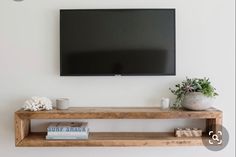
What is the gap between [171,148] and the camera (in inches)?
82.9

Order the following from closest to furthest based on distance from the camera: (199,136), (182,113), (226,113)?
(182,113) → (199,136) → (226,113)

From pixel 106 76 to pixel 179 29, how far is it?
676 millimetres

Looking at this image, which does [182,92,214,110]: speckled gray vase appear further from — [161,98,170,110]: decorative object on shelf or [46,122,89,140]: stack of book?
[46,122,89,140]: stack of book

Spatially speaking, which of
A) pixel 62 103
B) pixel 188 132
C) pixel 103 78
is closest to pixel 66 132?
pixel 62 103

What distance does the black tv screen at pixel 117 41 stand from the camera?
1994mm

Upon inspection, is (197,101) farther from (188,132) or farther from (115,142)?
(115,142)

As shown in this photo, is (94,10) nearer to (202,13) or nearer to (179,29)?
(179,29)

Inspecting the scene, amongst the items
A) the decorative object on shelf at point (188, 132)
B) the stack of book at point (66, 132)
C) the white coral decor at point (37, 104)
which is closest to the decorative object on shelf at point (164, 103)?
the decorative object on shelf at point (188, 132)

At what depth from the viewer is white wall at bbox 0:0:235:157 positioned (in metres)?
2.07

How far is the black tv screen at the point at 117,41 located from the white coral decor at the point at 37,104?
240 millimetres

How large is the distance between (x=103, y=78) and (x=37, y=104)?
1.74ft

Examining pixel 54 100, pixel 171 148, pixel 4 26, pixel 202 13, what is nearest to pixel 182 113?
pixel 171 148

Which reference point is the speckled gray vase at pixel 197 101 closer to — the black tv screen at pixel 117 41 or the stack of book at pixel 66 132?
the black tv screen at pixel 117 41

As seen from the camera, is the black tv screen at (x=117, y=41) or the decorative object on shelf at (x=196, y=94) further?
the black tv screen at (x=117, y=41)
